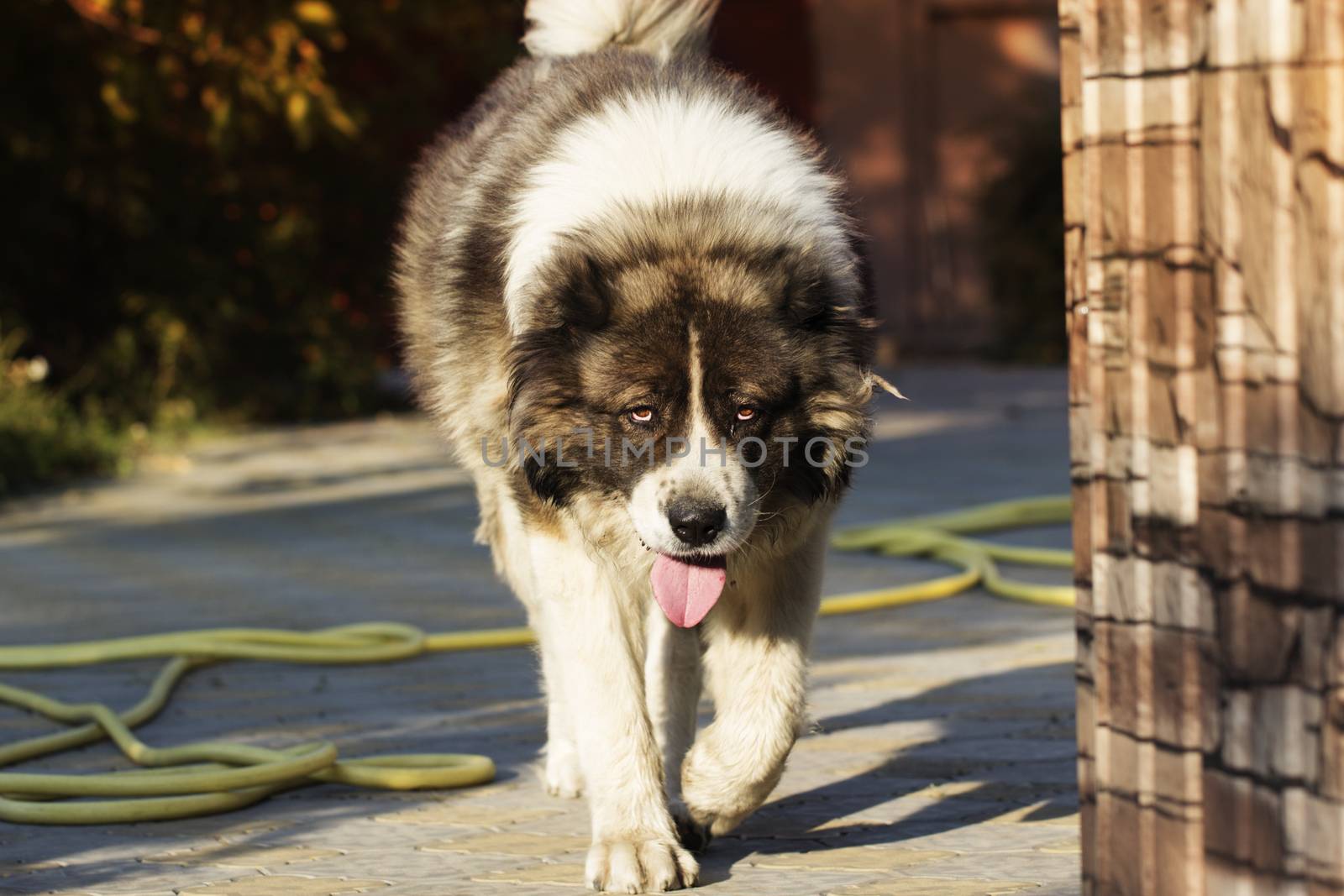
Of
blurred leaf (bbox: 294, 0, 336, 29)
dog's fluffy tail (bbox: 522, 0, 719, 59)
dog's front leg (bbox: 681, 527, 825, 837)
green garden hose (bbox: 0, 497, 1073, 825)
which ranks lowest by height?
green garden hose (bbox: 0, 497, 1073, 825)

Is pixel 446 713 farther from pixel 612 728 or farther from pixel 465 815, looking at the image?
pixel 612 728

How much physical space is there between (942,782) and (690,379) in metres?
1.22

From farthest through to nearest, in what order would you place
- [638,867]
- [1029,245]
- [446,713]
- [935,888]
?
1. [1029,245]
2. [446,713]
3. [638,867]
4. [935,888]

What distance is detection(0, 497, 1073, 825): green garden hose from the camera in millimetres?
3867

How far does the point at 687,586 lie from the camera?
3656 mm

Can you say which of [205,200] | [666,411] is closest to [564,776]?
[666,411]

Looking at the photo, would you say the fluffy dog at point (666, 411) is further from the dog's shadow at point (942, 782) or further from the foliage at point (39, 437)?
the foliage at point (39, 437)

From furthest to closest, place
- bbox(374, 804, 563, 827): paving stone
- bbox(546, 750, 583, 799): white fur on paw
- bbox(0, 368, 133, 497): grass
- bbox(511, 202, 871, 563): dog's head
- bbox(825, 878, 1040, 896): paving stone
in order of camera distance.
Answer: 1. bbox(0, 368, 133, 497): grass
2. bbox(546, 750, 583, 799): white fur on paw
3. bbox(374, 804, 563, 827): paving stone
4. bbox(511, 202, 871, 563): dog's head
5. bbox(825, 878, 1040, 896): paving stone

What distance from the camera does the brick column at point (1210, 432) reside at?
2.08 meters

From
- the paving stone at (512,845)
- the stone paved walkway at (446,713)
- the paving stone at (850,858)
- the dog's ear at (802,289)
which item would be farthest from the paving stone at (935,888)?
the dog's ear at (802,289)

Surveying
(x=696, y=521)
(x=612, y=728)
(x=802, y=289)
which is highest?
(x=802, y=289)

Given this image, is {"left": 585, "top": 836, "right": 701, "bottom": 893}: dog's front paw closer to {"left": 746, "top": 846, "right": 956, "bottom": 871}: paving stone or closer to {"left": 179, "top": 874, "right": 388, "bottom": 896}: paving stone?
{"left": 746, "top": 846, "right": 956, "bottom": 871}: paving stone

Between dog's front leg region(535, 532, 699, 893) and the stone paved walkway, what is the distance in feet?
0.34

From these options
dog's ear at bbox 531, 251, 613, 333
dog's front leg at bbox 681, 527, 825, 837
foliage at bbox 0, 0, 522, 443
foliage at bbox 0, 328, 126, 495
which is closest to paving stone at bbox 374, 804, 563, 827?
dog's front leg at bbox 681, 527, 825, 837
